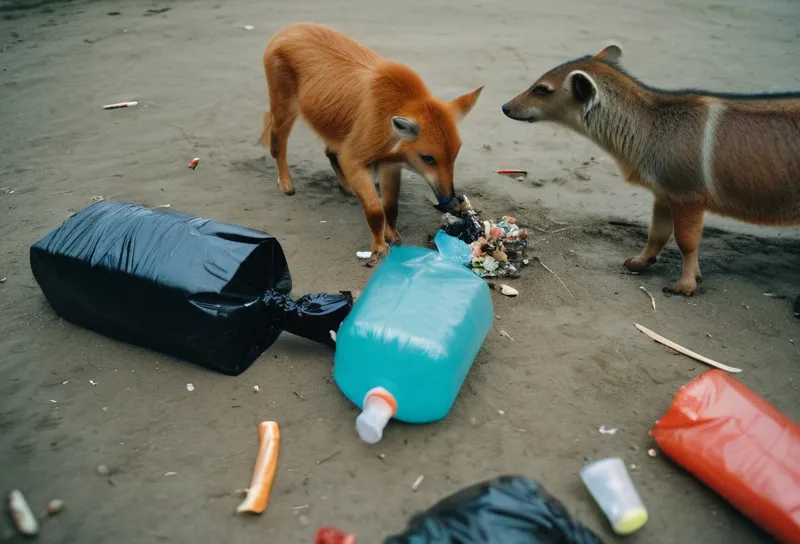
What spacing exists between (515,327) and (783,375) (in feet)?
4.92

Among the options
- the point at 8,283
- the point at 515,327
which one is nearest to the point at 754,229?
the point at 515,327

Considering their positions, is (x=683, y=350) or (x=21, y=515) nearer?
(x=21, y=515)

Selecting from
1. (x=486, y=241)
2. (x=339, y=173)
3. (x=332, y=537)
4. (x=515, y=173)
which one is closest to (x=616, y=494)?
(x=332, y=537)

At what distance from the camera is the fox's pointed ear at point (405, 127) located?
3.88 metres

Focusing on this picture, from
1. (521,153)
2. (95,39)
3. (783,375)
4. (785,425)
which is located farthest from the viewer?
(95,39)

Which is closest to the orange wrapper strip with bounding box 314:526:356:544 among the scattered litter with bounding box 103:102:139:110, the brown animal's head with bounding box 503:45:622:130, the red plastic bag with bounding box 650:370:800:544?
the red plastic bag with bounding box 650:370:800:544

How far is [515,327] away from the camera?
12.1 feet

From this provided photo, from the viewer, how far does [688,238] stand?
3877 mm

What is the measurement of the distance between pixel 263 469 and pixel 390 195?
2464mm

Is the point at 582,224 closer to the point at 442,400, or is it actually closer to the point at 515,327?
the point at 515,327

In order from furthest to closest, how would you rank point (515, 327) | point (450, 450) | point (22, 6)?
1. point (22, 6)
2. point (515, 327)
3. point (450, 450)

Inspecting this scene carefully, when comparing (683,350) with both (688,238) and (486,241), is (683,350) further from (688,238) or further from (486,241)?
(486,241)

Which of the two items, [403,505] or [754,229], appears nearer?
[403,505]

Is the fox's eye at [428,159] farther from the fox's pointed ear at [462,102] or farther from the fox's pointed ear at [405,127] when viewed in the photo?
the fox's pointed ear at [462,102]
